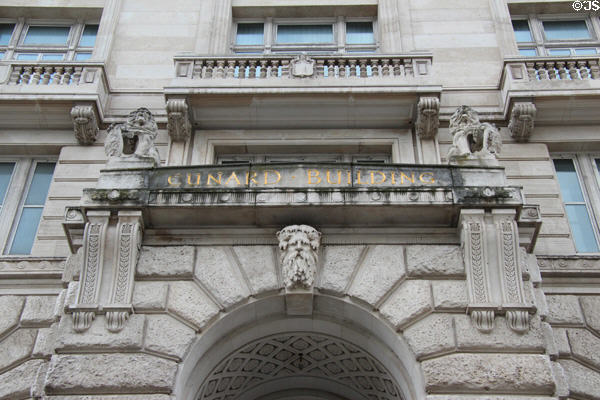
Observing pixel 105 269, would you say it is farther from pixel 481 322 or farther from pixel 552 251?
pixel 552 251

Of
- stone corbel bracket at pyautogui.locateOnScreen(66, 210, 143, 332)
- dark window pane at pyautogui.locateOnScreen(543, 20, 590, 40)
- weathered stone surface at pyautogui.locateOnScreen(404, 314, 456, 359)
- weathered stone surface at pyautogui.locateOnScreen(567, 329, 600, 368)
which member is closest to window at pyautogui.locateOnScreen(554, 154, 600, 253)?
weathered stone surface at pyautogui.locateOnScreen(567, 329, 600, 368)

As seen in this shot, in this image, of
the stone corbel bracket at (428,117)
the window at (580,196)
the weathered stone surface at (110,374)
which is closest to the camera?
the weathered stone surface at (110,374)

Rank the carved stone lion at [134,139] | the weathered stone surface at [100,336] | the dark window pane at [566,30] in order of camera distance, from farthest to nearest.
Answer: the dark window pane at [566,30] < the carved stone lion at [134,139] < the weathered stone surface at [100,336]

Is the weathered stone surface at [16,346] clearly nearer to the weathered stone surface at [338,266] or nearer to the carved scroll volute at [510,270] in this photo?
the weathered stone surface at [338,266]

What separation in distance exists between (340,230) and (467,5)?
351 inches

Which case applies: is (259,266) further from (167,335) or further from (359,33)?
(359,33)

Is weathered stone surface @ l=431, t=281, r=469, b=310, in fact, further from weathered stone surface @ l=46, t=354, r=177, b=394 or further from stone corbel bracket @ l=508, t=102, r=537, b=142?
stone corbel bracket @ l=508, t=102, r=537, b=142

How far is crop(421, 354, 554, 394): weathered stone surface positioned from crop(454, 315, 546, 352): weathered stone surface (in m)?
0.13

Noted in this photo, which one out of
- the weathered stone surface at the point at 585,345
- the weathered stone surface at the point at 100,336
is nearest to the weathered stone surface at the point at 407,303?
the weathered stone surface at the point at 585,345

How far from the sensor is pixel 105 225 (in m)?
11.0

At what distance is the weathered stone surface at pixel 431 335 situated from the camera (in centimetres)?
1004

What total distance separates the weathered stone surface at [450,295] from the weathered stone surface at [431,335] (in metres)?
0.17

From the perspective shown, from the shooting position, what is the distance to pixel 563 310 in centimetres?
1180

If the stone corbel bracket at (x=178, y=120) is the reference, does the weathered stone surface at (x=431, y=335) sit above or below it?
below
